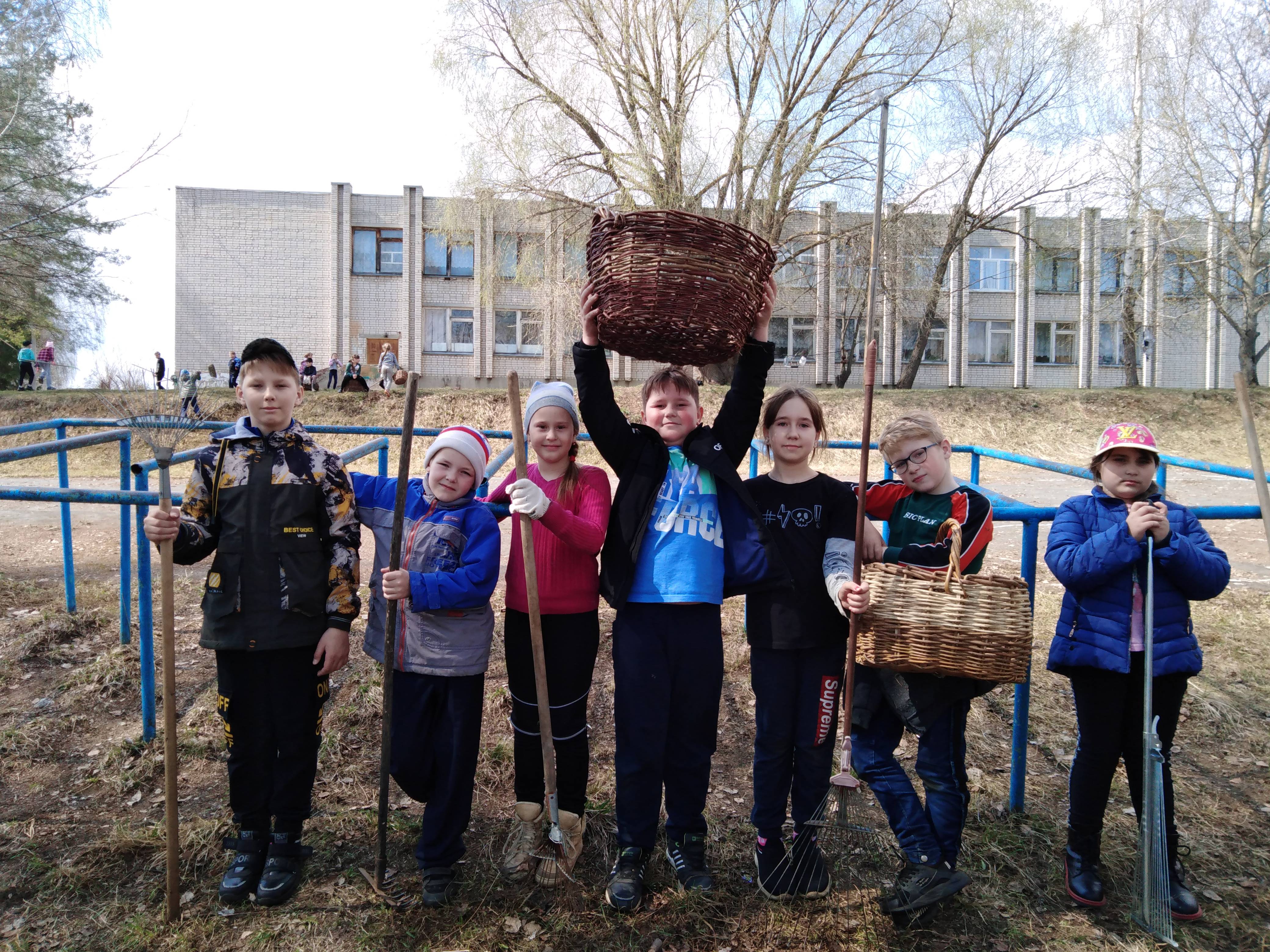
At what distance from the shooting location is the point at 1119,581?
97.5 inches

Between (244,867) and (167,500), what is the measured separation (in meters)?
1.08

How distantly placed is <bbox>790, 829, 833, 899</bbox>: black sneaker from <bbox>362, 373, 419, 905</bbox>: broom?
114cm

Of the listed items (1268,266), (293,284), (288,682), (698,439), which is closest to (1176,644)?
(698,439)

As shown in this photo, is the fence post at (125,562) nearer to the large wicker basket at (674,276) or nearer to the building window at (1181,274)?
the large wicker basket at (674,276)

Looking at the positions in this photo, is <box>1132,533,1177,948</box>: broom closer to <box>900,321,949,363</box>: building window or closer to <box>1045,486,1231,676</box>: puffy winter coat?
<box>1045,486,1231,676</box>: puffy winter coat

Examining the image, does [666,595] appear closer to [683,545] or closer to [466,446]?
[683,545]

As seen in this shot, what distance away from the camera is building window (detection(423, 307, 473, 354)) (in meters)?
27.5

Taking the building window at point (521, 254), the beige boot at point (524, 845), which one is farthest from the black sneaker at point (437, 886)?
the building window at point (521, 254)

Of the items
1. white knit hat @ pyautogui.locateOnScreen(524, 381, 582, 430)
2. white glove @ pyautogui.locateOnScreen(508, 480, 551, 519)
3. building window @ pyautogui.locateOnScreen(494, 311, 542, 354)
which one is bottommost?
white glove @ pyautogui.locateOnScreen(508, 480, 551, 519)

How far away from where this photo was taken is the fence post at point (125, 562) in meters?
4.23

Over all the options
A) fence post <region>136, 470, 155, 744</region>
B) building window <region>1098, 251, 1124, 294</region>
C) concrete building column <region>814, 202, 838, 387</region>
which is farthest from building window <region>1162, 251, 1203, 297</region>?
fence post <region>136, 470, 155, 744</region>

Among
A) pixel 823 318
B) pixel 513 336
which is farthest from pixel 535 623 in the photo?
pixel 823 318

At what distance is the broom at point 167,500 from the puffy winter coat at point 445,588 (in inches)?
21.2

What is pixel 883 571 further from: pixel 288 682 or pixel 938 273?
pixel 938 273
